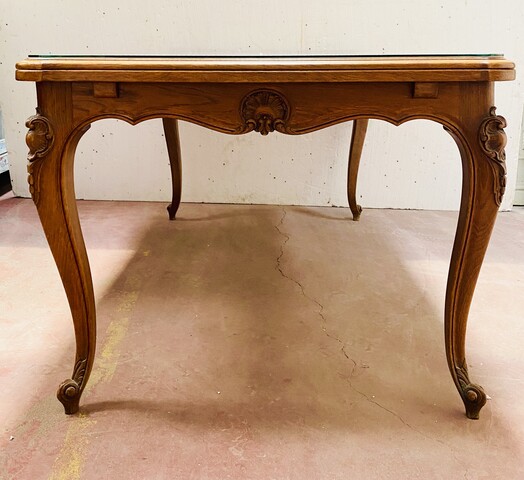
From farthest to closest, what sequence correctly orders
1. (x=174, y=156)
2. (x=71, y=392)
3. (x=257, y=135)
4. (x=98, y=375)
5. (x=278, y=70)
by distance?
(x=257, y=135), (x=174, y=156), (x=98, y=375), (x=71, y=392), (x=278, y=70)

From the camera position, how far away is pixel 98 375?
4.18ft

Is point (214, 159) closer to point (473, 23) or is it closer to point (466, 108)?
point (473, 23)

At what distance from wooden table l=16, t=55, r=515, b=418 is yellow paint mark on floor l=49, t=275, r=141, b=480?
35 centimetres

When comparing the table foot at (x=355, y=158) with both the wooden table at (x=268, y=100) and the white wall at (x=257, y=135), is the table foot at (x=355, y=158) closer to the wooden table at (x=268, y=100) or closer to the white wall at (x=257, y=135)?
the white wall at (x=257, y=135)

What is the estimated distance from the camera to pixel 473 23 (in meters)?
2.38

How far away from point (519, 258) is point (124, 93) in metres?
1.58

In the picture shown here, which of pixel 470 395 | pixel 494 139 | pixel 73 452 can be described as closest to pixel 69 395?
pixel 73 452

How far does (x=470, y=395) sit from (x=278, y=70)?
74 cm

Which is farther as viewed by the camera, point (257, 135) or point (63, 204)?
point (257, 135)

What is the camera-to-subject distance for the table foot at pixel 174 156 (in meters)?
2.16

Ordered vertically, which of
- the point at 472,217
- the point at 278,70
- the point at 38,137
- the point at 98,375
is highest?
the point at 278,70

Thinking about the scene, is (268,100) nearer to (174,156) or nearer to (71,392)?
(71,392)

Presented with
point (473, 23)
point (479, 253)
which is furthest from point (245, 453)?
point (473, 23)

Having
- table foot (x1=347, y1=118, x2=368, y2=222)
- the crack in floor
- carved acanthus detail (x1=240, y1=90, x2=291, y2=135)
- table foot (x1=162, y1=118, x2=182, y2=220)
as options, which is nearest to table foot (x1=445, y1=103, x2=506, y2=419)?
the crack in floor
